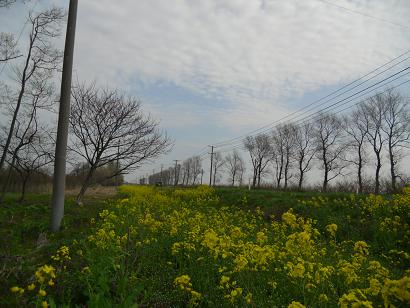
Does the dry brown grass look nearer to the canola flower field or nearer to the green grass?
the green grass

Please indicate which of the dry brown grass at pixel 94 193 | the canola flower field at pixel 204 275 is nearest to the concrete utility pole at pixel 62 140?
the canola flower field at pixel 204 275

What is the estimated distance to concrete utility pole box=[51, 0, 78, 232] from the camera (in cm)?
975

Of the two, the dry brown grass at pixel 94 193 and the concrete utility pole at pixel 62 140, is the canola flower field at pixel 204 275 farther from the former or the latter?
the dry brown grass at pixel 94 193

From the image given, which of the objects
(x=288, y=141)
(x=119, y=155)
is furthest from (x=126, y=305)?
(x=288, y=141)

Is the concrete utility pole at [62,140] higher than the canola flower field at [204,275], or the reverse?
the concrete utility pole at [62,140]

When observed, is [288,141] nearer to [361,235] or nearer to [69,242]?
[361,235]

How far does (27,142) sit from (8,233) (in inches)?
434

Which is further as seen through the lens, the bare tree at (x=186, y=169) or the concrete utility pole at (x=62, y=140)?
the bare tree at (x=186, y=169)

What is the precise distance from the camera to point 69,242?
289 inches

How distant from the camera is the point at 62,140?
9.96m

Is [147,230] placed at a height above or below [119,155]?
below

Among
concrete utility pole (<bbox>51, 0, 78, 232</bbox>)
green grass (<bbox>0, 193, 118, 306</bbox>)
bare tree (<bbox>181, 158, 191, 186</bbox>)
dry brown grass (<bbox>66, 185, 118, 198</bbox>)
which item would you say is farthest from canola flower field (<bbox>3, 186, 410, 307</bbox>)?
bare tree (<bbox>181, 158, 191, 186</bbox>)

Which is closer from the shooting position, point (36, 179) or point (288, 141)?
point (36, 179)

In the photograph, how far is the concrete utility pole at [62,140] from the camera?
9.75 metres
